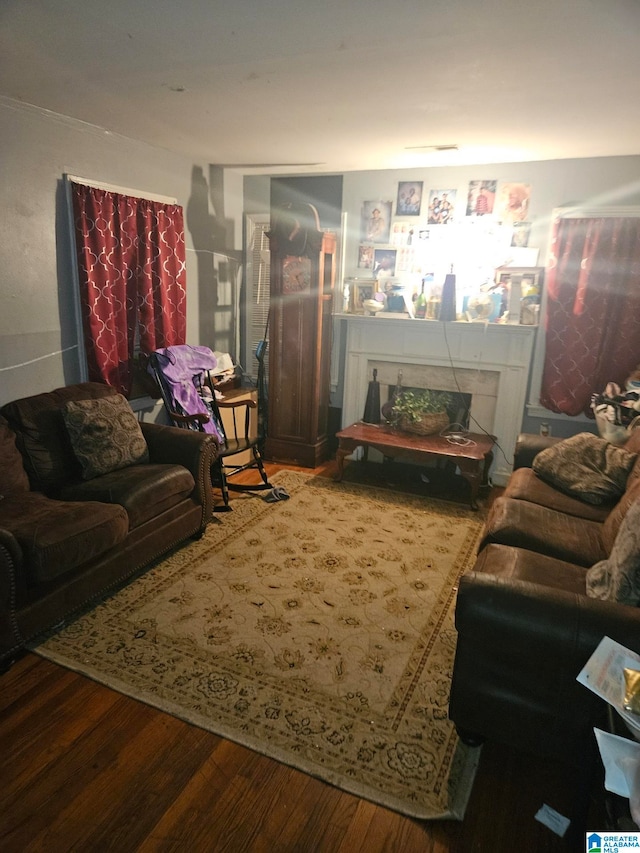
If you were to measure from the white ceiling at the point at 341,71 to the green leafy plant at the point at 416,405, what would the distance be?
182 cm

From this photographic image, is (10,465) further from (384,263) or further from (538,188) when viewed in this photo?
(538,188)

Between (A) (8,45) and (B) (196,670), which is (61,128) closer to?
(A) (8,45)

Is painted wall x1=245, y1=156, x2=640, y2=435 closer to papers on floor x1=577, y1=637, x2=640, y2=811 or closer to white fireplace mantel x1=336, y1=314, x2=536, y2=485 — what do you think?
white fireplace mantel x1=336, y1=314, x2=536, y2=485

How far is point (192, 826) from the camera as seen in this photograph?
5.23ft

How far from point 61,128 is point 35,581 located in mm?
2684

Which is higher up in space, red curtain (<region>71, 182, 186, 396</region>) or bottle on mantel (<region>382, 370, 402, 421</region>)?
red curtain (<region>71, 182, 186, 396</region>)

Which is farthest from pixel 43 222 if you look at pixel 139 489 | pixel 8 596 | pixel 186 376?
pixel 8 596

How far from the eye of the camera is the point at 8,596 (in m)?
2.12

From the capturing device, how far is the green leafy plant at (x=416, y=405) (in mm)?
4254

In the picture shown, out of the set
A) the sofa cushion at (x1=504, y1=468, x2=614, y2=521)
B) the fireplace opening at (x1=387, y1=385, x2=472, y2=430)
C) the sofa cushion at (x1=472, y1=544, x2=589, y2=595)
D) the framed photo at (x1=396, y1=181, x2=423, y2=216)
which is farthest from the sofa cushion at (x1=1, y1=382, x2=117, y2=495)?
the framed photo at (x1=396, y1=181, x2=423, y2=216)

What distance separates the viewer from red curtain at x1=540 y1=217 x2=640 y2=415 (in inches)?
147

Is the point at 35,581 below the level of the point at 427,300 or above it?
below

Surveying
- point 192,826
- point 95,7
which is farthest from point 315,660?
point 95,7

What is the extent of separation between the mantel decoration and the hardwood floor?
101 inches
